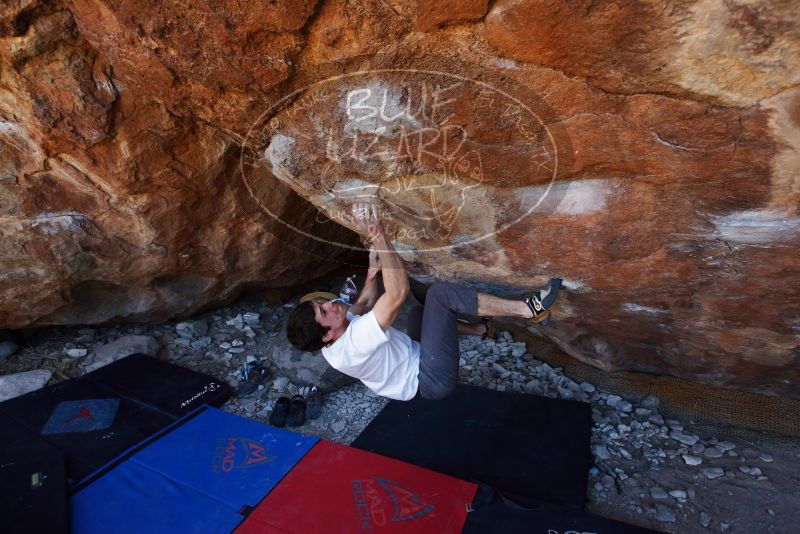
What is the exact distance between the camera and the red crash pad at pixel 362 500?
232 centimetres

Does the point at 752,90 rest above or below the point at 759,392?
above

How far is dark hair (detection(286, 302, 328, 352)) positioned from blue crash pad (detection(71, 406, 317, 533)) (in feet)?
2.24

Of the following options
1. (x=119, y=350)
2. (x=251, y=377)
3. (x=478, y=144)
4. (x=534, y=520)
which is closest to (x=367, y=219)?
(x=478, y=144)

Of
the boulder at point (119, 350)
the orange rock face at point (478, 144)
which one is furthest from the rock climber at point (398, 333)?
the boulder at point (119, 350)

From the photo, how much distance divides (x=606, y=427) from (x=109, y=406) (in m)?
3.24

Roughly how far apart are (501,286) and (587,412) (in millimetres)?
1101

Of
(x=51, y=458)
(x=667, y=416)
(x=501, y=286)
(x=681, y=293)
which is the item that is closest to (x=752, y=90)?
(x=681, y=293)

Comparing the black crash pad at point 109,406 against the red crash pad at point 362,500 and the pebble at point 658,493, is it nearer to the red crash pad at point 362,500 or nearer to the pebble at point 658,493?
the red crash pad at point 362,500

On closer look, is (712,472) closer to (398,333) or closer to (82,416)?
(398,333)

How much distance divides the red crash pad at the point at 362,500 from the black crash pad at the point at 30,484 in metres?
0.97

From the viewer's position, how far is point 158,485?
104 inches

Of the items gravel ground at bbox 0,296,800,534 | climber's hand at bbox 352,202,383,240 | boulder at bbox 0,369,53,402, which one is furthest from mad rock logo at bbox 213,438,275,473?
boulder at bbox 0,369,53,402

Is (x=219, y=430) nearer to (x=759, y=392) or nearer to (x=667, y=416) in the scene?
(x=667, y=416)

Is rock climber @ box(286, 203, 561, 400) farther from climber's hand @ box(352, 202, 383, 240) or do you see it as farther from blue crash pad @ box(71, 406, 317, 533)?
blue crash pad @ box(71, 406, 317, 533)
